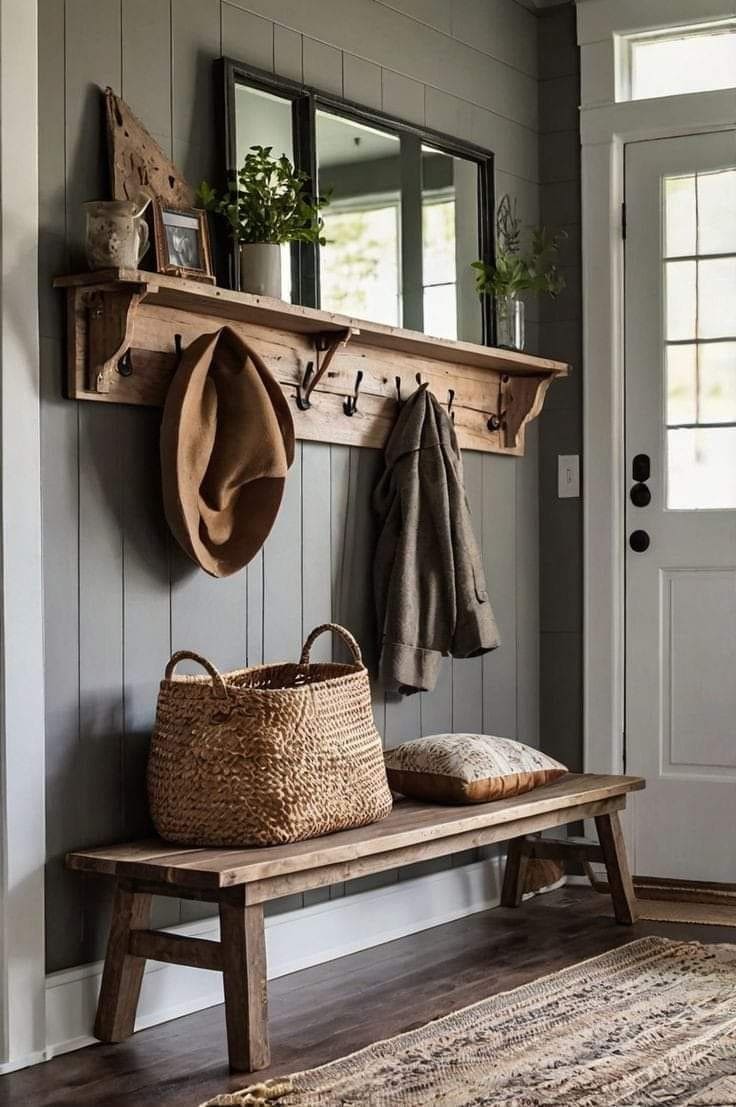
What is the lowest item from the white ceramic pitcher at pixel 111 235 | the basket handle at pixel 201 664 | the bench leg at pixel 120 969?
the bench leg at pixel 120 969

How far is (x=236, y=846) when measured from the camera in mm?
2699

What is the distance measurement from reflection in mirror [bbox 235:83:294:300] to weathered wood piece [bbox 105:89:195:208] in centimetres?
23

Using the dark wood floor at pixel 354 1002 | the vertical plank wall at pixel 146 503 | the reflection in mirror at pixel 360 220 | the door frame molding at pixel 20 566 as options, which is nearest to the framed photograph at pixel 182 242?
the vertical plank wall at pixel 146 503

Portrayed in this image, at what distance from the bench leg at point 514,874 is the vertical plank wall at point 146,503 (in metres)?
0.36

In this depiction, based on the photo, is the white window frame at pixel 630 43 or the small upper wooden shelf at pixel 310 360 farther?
the white window frame at pixel 630 43

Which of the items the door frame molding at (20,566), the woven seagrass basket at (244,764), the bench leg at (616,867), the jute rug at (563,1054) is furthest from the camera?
the bench leg at (616,867)

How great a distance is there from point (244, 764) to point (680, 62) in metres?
2.54

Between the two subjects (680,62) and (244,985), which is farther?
(680,62)

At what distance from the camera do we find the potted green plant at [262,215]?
3.07 metres

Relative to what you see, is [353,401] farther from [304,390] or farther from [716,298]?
[716,298]

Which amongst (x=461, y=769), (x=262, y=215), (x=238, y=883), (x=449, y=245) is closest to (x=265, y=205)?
(x=262, y=215)

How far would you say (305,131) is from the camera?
3336mm

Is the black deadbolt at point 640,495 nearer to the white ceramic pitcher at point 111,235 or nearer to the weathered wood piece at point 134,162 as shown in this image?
the weathered wood piece at point 134,162

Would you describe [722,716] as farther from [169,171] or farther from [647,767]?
[169,171]
